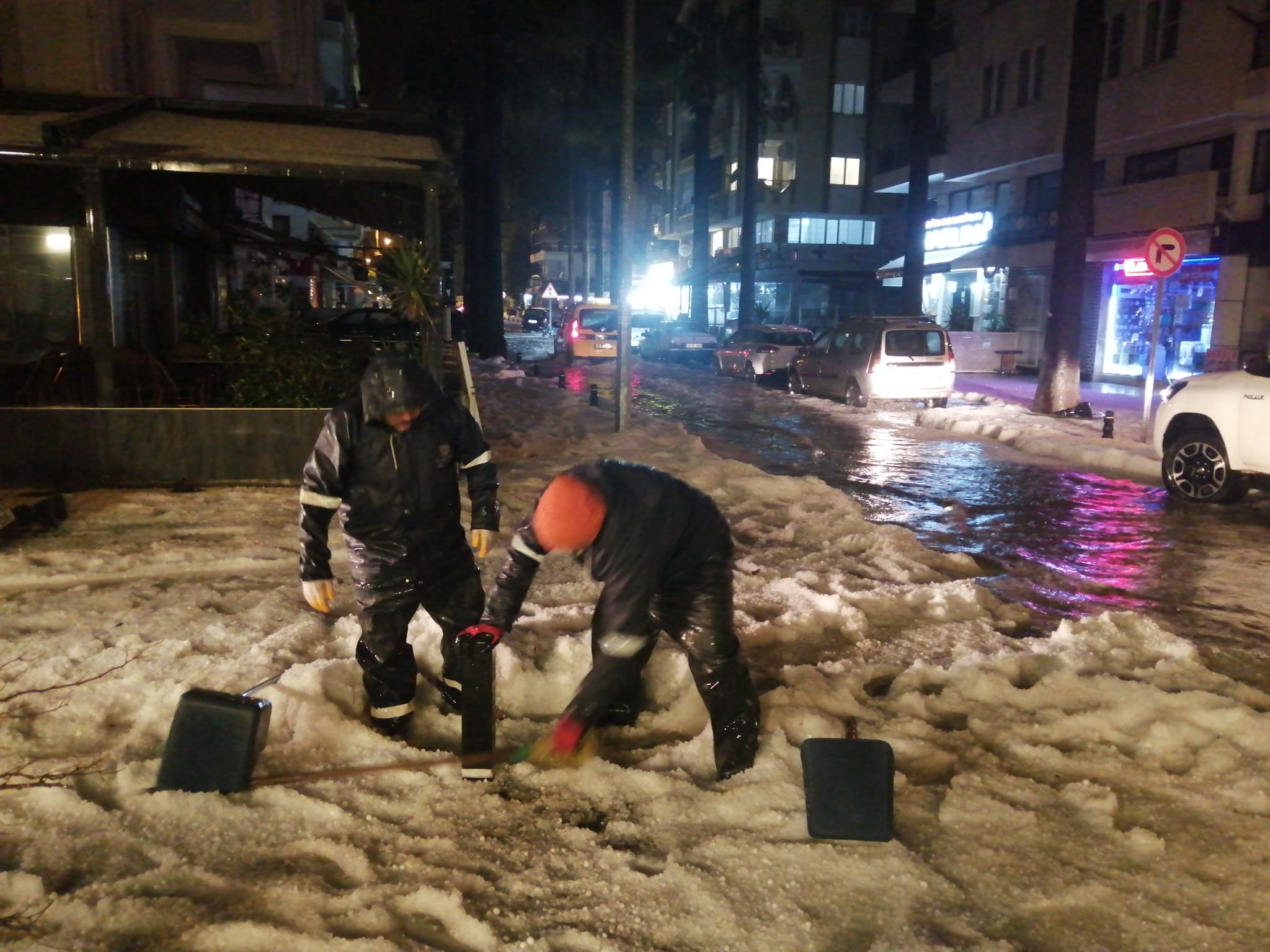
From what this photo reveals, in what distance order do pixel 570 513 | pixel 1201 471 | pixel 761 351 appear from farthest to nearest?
pixel 761 351 → pixel 1201 471 → pixel 570 513

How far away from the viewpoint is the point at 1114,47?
25.0 m

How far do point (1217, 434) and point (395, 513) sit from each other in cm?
908

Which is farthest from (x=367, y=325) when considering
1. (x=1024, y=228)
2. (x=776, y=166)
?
(x=776, y=166)

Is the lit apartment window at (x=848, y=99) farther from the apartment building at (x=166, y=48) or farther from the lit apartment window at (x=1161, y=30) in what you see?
the apartment building at (x=166, y=48)

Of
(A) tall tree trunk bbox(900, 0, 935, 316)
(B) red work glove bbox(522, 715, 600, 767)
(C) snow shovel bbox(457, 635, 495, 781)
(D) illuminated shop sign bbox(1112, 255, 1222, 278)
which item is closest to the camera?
(B) red work glove bbox(522, 715, 600, 767)

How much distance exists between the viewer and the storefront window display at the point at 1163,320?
77.2 feet

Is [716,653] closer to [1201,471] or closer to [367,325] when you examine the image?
[1201,471]

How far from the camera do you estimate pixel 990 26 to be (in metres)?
30.1

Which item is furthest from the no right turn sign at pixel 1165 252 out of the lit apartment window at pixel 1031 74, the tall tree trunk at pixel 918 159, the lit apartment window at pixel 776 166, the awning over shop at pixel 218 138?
the lit apartment window at pixel 776 166

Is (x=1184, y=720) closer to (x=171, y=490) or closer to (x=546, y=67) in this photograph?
(x=171, y=490)

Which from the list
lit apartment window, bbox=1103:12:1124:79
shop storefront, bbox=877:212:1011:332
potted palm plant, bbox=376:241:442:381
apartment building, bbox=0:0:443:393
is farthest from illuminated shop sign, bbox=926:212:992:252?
potted palm plant, bbox=376:241:442:381

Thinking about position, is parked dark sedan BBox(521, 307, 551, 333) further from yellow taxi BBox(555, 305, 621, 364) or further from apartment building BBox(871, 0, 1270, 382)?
apartment building BBox(871, 0, 1270, 382)

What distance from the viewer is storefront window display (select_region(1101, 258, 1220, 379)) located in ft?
77.2

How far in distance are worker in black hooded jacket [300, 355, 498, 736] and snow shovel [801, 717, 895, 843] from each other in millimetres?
1779
